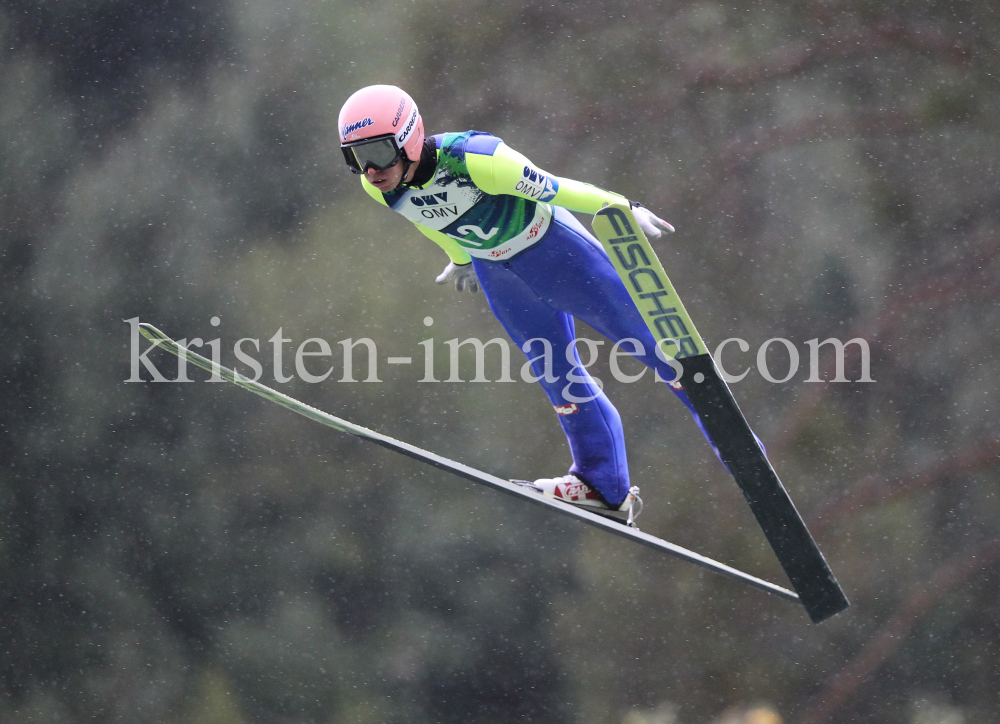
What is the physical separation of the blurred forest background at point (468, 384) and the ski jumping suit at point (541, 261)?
2574 mm

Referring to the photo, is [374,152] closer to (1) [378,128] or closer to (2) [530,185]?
(1) [378,128]

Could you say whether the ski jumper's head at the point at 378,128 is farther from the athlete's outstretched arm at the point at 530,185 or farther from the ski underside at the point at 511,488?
the ski underside at the point at 511,488

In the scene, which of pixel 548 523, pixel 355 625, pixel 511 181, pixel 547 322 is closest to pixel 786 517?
pixel 547 322

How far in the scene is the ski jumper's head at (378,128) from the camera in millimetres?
2699

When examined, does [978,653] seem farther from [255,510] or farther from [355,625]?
[255,510]

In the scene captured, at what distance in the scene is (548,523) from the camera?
19.0 feet

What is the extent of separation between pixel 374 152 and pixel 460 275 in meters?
0.69

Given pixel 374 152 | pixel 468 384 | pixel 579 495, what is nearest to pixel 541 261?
pixel 374 152

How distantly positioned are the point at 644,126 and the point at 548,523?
216 centimetres

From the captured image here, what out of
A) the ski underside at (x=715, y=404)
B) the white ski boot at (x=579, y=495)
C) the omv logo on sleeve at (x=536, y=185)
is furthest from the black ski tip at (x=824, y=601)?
the omv logo on sleeve at (x=536, y=185)

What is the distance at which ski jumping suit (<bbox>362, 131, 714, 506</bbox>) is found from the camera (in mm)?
2791

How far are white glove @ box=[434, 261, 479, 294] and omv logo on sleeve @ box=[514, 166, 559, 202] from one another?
548mm

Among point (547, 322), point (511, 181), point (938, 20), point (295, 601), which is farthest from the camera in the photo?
point (295, 601)

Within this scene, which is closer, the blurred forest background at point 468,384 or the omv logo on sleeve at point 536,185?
the omv logo on sleeve at point 536,185
